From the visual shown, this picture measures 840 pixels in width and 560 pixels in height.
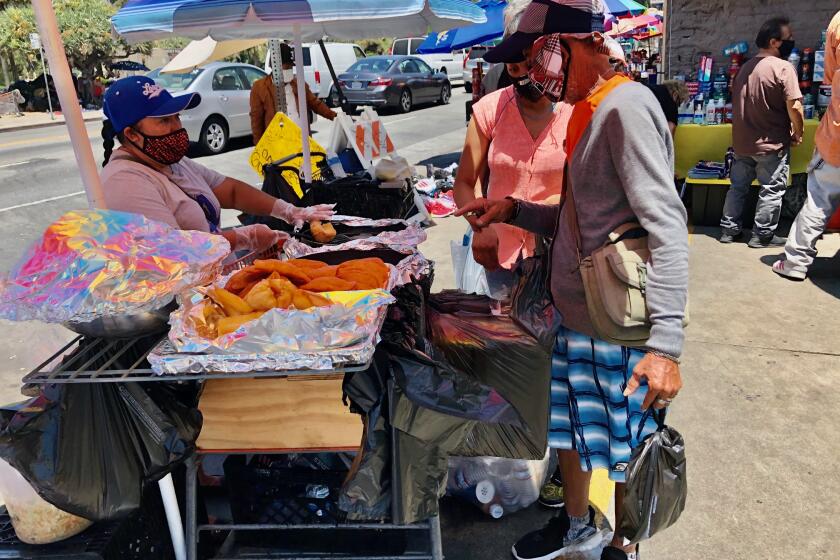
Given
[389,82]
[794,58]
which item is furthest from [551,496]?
[389,82]

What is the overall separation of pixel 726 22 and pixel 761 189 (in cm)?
300

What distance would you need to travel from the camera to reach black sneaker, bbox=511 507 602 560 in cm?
238

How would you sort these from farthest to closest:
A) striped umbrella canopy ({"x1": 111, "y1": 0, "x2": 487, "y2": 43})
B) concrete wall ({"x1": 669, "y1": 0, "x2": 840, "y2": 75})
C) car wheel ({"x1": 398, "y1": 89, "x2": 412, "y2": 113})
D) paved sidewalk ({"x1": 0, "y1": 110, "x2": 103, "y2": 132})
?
paved sidewalk ({"x1": 0, "y1": 110, "x2": 103, "y2": 132}) < car wheel ({"x1": 398, "y1": 89, "x2": 412, "y2": 113}) < concrete wall ({"x1": 669, "y1": 0, "x2": 840, "y2": 75}) < striped umbrella canopy ({"x1": 111, "y1": 0, "x2": 487, "y2": 43})

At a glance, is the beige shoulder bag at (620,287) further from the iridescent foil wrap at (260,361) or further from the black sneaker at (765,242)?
the black sneaker at (765,242)

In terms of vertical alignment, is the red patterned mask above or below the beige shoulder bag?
above

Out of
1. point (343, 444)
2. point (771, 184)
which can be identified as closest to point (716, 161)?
point (771, 184)

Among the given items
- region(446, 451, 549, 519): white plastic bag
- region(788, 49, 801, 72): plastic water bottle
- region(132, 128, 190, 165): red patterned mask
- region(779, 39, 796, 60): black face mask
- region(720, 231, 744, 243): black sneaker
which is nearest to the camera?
region(132, 128, 190, 165): red patterned mask

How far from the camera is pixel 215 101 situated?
1279 centimetres

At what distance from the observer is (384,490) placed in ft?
5.94

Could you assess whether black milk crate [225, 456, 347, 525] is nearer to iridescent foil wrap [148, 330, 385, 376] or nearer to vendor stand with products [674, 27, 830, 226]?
iridescent foil wrap [148, 330, 385, 376]

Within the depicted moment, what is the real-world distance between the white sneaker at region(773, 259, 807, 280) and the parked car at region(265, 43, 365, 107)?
13.3 metres

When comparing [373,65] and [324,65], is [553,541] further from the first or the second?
[324,65]

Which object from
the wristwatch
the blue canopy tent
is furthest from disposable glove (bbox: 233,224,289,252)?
the blue canopy tent

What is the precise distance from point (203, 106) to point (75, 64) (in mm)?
19410
